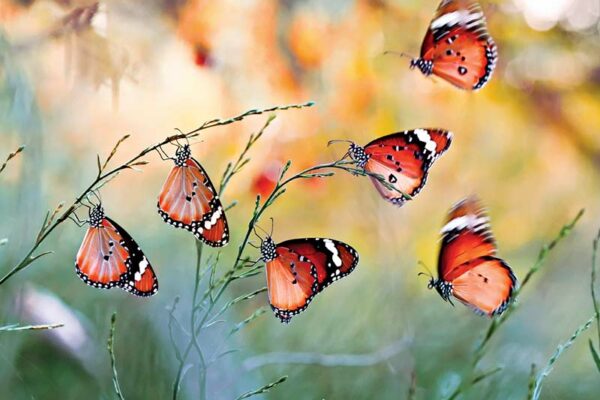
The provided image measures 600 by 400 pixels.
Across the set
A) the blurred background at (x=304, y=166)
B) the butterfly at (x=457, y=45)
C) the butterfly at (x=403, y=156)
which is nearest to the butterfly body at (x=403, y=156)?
the butterfly at (x=403, y=156)

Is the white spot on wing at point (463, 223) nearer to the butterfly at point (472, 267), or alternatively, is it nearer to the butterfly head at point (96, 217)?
the butterfly at point (472, 267)

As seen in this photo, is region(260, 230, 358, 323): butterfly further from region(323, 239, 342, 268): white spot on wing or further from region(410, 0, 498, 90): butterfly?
region(410, 0, 498, 90): butterfly

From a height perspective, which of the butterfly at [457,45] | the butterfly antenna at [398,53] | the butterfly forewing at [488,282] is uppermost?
the butterfly antenna at [398,53]

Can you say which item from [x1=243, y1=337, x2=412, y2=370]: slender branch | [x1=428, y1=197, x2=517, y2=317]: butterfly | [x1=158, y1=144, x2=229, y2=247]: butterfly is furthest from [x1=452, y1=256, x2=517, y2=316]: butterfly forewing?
[x1=243, y1=337, x2=412, y2=370]: slender branch

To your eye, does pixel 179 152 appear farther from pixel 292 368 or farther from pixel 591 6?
pixel 591 6

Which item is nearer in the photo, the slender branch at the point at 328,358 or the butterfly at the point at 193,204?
the butterfly at the point at 193,204

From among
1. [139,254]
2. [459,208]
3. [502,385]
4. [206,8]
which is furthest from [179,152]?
[502,385]

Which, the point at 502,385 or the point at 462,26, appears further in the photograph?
the point at 502,385
